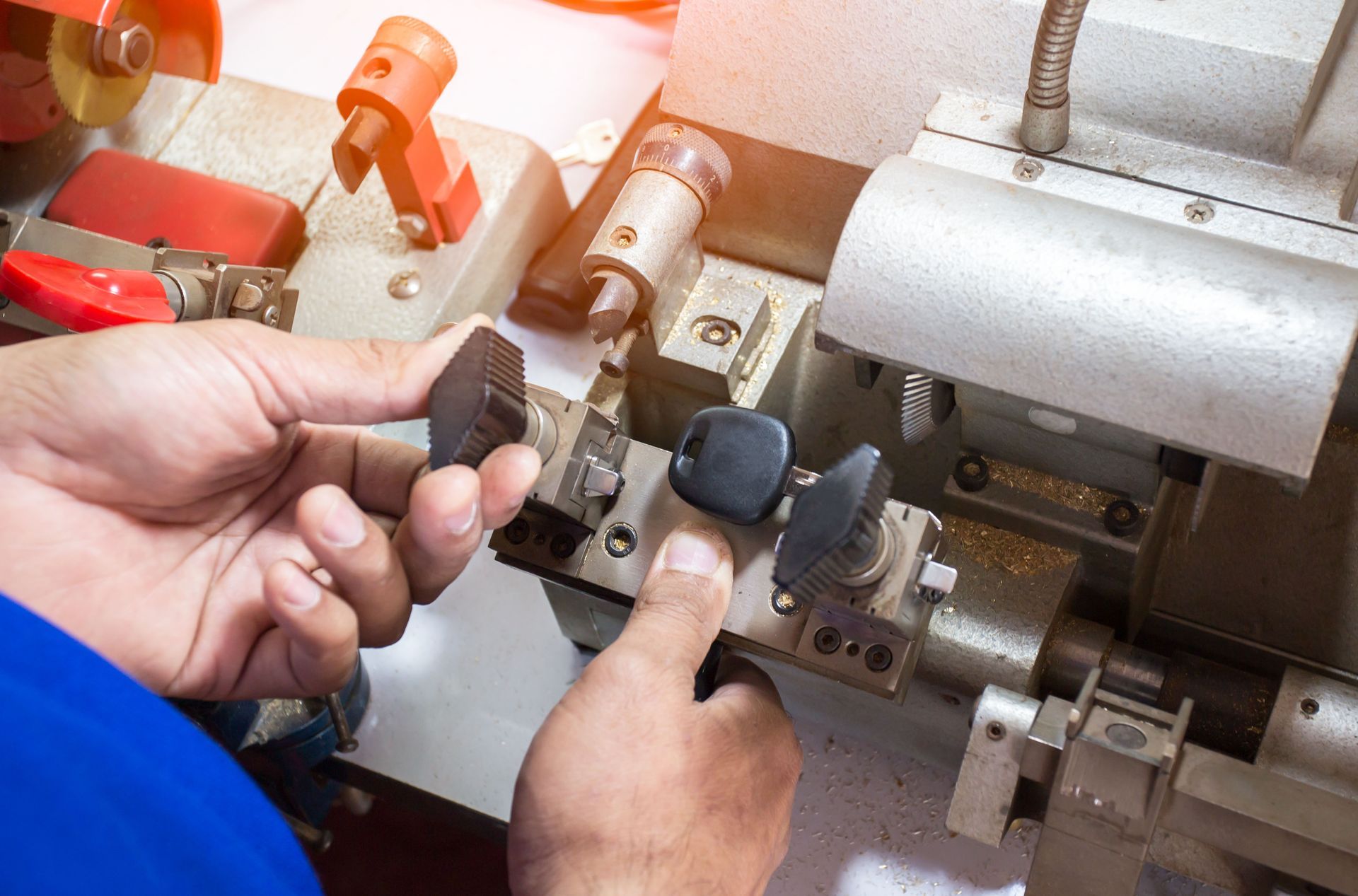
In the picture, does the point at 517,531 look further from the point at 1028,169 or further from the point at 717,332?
the point at 1028,169

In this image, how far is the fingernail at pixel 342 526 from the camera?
2.89 ft

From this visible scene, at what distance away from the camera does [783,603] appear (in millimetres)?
980

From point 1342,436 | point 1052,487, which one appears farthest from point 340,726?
point 1342,436

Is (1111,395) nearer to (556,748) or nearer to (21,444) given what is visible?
(556,748)

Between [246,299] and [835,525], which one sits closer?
[835,525]

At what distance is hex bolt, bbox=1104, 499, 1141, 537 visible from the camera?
3.33 ft

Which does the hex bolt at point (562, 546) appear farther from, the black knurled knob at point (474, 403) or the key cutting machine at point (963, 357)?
the black knurled knob at point (474, 403)

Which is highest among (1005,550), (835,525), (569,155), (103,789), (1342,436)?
(569,155)

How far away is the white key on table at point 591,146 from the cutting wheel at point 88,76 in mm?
586

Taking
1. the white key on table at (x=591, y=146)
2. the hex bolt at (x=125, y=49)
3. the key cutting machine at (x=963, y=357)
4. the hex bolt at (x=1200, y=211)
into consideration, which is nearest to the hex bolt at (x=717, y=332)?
A: the key cutting machine at (x=963, y=357)

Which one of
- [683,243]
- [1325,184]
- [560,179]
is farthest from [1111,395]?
[560,179]

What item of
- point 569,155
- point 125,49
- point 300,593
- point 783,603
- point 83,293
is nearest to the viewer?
point 300,593

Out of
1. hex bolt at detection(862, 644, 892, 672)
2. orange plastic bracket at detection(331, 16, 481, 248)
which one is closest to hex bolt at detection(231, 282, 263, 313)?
orange plastic bracket at detection(331, 16, 481, 248)

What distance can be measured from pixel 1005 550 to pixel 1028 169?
357mm
